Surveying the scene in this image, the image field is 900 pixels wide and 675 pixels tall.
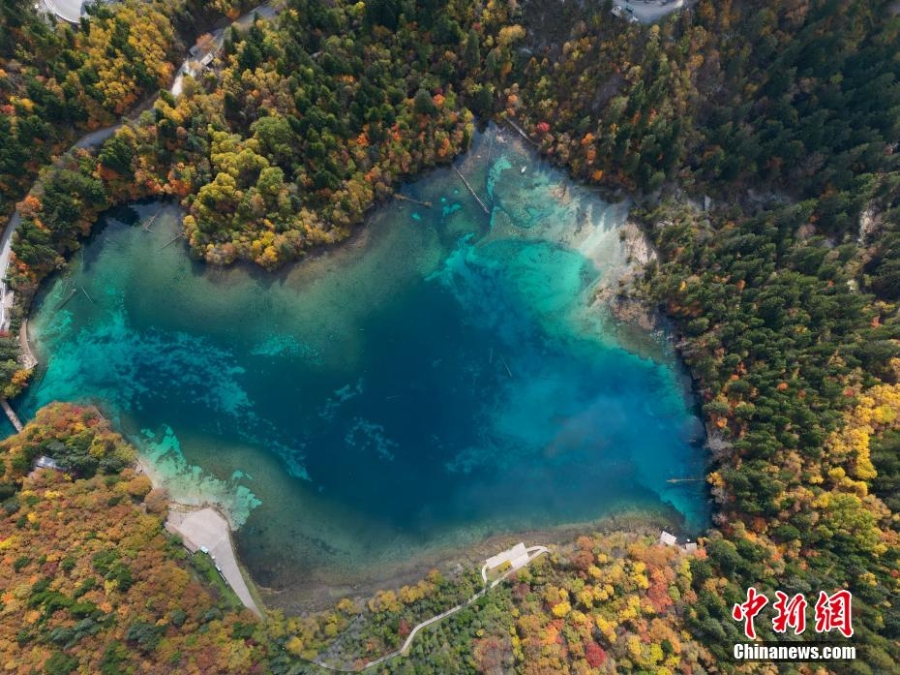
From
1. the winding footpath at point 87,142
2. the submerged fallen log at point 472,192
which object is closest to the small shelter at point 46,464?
the winding footpath at point 87,142

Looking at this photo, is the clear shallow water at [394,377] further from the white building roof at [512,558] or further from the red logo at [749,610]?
the red logo at [749,610]

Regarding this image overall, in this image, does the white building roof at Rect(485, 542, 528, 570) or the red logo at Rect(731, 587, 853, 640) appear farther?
the white building roof at Rect(485, 542, 528, 570)

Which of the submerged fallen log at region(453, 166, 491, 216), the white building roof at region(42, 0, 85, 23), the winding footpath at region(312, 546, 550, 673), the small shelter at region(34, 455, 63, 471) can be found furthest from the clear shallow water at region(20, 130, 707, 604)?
the white building roof at region(42, 0, 85, 23)

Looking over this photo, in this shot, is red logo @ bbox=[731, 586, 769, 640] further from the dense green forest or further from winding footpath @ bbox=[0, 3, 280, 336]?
winding footpath @ bbox=[0, 3, 280, 336]

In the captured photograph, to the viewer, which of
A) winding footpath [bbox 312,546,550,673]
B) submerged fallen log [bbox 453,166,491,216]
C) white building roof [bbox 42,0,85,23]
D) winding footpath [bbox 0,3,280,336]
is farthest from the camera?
submerged fallen log [bbox 453,166,491,216]

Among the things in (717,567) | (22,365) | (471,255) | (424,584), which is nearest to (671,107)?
(471,255)

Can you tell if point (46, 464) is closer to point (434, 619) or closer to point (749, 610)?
point (434, 619)

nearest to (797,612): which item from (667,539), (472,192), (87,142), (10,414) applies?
(667,539)
